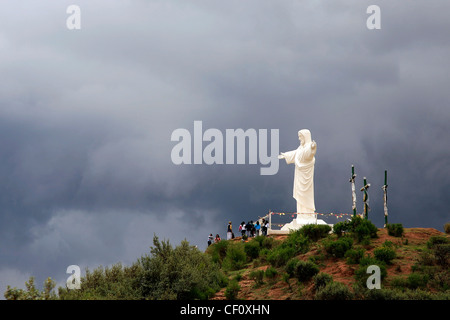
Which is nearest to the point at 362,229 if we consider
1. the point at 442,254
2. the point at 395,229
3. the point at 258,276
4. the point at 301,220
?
the point at 395,229

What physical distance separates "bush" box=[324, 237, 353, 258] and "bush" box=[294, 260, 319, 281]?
214 centimetres

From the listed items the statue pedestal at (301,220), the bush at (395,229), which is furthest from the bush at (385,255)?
the statue pedestal at (301,220)

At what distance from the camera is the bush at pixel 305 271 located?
20375 mm

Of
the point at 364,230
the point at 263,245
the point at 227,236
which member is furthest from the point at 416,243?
the point at 227,236

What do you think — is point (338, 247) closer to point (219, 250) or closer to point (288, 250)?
point (288, 250)

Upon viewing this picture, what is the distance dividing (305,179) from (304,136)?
9.27 ft

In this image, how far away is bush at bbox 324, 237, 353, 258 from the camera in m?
22.3

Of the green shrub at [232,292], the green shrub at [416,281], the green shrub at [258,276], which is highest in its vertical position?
the green shrub at [416,281]

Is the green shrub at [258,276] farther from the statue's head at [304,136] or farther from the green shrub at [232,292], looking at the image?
the statue's head at [304,136]

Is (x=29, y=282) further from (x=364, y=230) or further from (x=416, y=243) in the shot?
(x=416, y=243)

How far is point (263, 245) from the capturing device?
28.3 m

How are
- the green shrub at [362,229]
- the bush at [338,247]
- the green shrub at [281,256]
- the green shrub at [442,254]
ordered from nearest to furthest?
1. the green shrub at [442,254]
2. the bush at [338,247]
3. the green shrub at [281,256]
4. the green shrub at [362,229]
